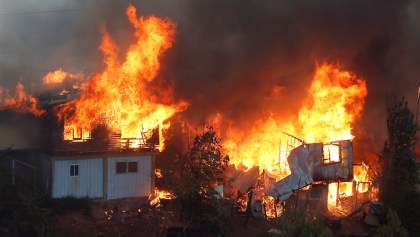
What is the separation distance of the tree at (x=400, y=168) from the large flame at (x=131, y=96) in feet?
43.4

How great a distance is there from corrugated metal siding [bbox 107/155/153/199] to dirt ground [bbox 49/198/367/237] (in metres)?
0.44

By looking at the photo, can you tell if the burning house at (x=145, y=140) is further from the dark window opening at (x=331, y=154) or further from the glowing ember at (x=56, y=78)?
the glowing ember at (x=56, y=78)

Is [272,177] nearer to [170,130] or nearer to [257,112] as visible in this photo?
[170,130]

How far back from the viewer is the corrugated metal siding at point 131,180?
24.1m

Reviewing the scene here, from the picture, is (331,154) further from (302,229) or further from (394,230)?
(302,229)

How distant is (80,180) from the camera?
76.8 ft

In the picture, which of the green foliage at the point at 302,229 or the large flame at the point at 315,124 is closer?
the green foliage at the point at 302,229

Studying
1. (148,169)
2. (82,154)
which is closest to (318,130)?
(148,169)

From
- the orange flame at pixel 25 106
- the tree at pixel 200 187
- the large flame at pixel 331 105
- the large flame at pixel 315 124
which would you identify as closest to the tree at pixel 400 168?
the large flame at pixel 331 105

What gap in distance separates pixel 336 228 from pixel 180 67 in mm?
15225

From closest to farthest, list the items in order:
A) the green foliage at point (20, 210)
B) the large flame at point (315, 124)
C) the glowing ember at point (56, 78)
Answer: the green foliage at point (20, 210) → the large flame at point (315, 124) → the glowing ember at point (56, 78)

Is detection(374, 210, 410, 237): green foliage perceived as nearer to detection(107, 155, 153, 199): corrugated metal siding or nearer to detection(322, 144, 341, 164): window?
Result: detection(322, 144, 341, 164): window

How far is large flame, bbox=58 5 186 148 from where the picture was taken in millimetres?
24203

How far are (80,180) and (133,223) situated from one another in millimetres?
3968
